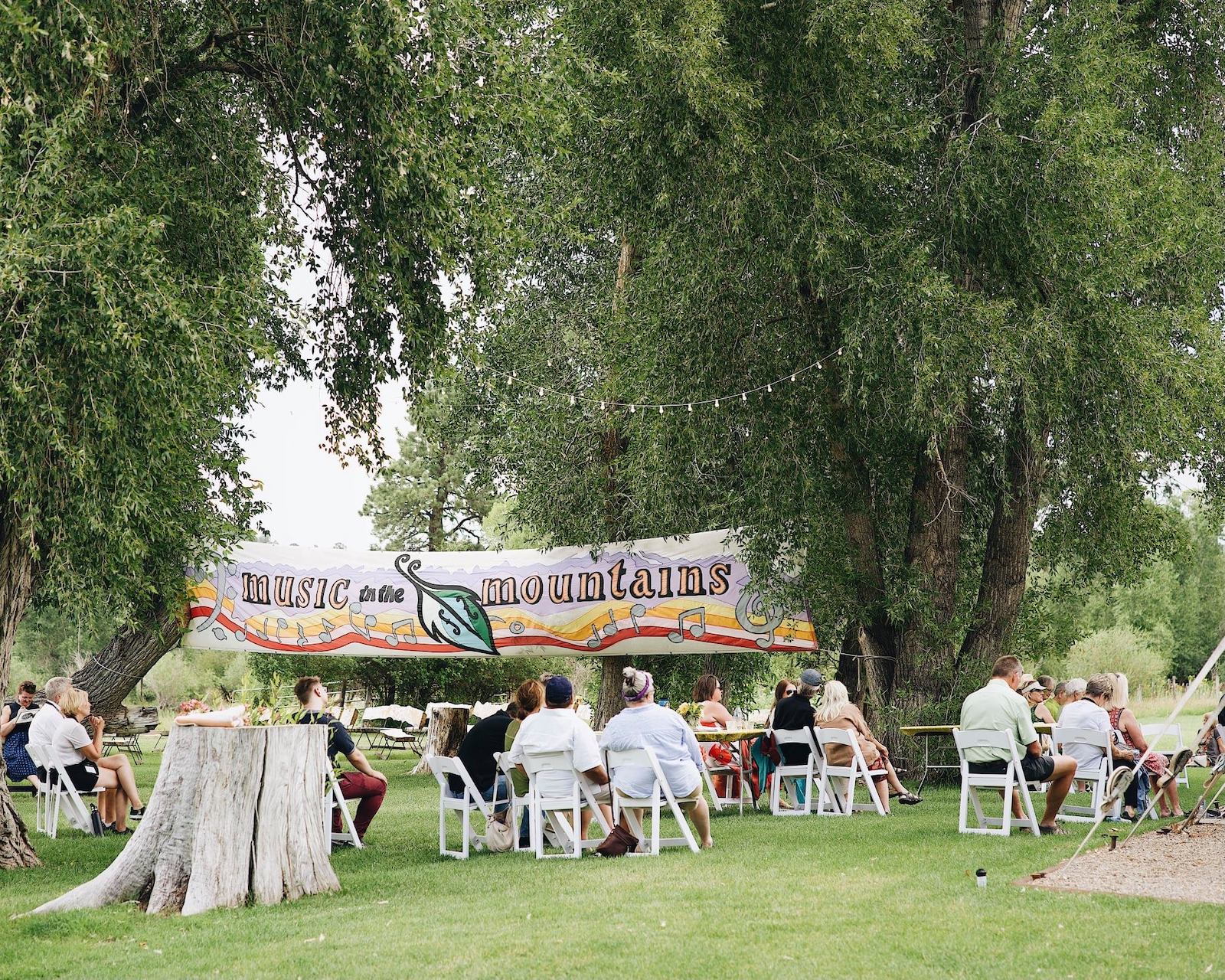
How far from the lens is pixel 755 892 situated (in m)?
6.96

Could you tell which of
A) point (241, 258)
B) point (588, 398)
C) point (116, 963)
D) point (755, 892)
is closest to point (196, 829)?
point (116, 963)

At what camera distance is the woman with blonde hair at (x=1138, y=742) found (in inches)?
424

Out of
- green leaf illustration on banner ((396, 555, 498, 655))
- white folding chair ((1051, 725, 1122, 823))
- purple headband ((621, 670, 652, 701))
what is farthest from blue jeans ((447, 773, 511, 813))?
green leaf illustration on banner ((396, 555, 498, 655))

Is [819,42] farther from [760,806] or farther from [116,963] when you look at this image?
[116,963]

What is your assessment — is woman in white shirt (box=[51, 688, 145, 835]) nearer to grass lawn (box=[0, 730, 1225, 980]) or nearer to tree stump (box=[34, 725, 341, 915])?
grass lawn (box=[0, 730, 1225, 980])

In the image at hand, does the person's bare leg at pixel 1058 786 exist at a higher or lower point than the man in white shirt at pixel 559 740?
lower

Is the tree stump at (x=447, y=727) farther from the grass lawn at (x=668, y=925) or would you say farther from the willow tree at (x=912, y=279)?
the grass lawn at (x=668, y=925)

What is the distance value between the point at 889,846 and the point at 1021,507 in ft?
22.2

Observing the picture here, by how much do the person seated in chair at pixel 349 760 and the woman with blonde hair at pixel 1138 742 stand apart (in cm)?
628

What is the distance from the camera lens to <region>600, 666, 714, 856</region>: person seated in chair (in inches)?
348

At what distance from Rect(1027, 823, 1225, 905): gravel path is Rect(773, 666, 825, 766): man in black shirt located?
3.12 m

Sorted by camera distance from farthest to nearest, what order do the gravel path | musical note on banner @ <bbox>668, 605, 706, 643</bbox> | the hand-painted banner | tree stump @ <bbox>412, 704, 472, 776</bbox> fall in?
the hand-painted banner → musical note on banner @ <bbox>668, 605, 706, 643</bbox> → tree stump @ <bbox>412, 704, 472, 776</bbox> → the gravel path

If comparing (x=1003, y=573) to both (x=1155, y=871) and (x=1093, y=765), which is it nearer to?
(x=1093, y=765)

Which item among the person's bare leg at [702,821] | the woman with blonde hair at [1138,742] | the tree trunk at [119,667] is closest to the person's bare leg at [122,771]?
the person's bare leg at [702,821]
